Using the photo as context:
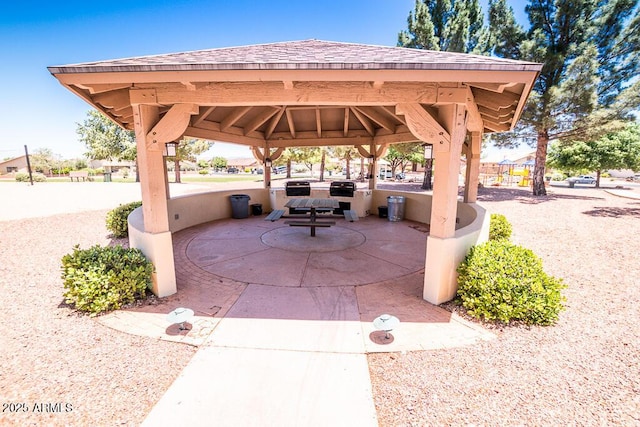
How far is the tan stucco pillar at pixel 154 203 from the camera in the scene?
4004 millimetres

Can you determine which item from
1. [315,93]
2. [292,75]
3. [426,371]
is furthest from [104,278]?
[426,371]

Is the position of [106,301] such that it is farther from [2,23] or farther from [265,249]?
[2,23]

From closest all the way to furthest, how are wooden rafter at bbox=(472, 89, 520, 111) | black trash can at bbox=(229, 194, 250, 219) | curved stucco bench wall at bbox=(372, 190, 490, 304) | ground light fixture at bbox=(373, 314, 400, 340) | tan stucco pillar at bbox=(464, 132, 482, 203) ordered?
1. ground light fixture at bbox=(373, 314, 400, 340)
2. curved stucco bench wall at bbox=(372, 190, 490, 304)
3. wooden rafter at bbox=(472, 89, 520, 111)
4. tan stucco pillar at bbox=(464, 132, 482, 203)
5. black trash can at bbox=(229, 194, 250, 219)

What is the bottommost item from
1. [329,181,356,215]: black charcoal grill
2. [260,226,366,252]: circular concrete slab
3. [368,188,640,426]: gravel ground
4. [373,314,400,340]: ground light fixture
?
[368,188,640,426]: gravel ground

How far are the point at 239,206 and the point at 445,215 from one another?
800 cm

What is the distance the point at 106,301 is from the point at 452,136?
17.3 ft

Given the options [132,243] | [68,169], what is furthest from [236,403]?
[68,169]

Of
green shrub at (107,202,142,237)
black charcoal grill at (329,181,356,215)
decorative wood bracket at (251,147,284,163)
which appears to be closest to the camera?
green shrub at (107,202,142,237)

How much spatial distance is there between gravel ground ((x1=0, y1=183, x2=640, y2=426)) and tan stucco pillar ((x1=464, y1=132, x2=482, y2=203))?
130 inches

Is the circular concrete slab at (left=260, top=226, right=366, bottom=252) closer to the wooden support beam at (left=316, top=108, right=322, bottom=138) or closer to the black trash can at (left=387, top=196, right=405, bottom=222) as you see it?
the black trash can at (left=387, top=196, right=405, bottom=222)

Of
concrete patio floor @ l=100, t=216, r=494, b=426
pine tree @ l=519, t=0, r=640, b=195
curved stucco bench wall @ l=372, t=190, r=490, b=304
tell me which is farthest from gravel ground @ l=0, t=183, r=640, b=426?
pine tree @ l=519, t=0, r=640, b=195

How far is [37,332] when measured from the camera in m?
3.41

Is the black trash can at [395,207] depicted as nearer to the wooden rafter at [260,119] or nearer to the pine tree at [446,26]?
the wooden rafter at [260,119]

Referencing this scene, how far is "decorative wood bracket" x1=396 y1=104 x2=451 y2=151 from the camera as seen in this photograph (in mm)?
3809
